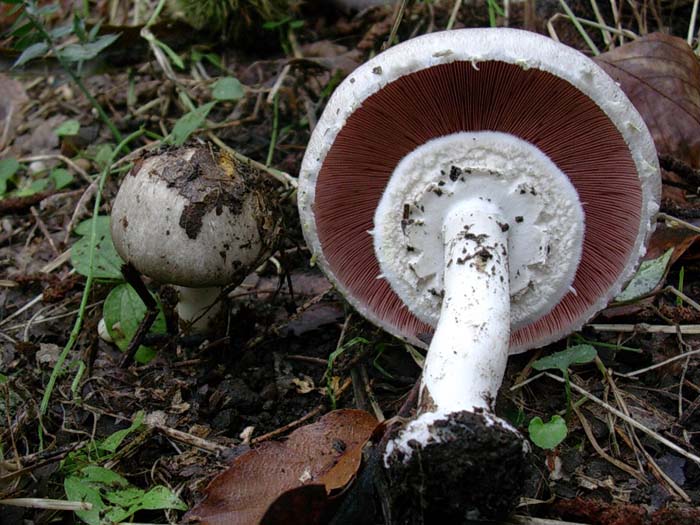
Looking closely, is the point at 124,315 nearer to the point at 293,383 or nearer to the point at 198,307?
the point at 198,307

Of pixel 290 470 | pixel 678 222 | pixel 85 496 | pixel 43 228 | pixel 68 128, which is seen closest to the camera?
pixel 85 496

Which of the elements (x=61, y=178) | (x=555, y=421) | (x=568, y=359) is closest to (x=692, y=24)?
(x=568, y=359)

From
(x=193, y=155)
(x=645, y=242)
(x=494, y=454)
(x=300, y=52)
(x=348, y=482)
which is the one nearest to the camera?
(x=494, y=454)

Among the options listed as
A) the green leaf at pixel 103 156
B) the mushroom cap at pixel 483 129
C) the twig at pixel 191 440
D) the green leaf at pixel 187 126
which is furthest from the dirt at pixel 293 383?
the green leaf at pixel 187 126

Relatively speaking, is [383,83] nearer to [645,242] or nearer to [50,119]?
[645,242]

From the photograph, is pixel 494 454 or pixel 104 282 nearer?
pixel 494 454

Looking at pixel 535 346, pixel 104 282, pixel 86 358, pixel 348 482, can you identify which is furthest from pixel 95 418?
pixel 535 346
